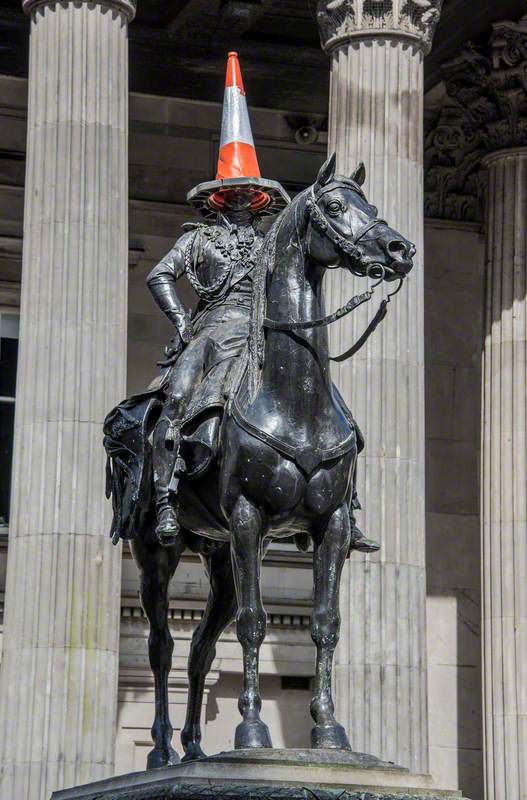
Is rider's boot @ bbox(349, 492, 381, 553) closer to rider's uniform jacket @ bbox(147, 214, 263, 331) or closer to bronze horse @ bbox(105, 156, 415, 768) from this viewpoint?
bronze horse @ bbox(105, 156, 415, 768)

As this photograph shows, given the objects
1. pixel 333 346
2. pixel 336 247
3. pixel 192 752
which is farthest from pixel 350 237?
pixel 333 346

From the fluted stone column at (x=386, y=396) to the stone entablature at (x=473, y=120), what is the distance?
236 inches

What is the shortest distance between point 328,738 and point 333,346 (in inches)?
506

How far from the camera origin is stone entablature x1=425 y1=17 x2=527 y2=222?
3406 centimetres

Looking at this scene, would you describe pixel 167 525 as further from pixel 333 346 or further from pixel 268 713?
pixel 268 713

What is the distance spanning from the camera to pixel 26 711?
25.1m

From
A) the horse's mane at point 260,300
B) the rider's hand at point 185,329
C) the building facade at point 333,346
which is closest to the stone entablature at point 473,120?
the building facade at point 333,346

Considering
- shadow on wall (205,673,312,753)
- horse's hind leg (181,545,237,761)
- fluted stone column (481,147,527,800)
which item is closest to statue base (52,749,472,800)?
horse's hind leg (181,545,237,761)

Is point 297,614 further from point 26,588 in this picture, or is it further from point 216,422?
point 216,422

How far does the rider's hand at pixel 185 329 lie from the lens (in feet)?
53.6

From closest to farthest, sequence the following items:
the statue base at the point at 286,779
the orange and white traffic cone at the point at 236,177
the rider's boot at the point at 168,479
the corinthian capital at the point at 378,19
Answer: the statue base at the point at 286,779 < the rider's boot at the point at 168,479 < the orange and white traffic cone at the point at 236,177 < the corinthian capital at the point at 378,19

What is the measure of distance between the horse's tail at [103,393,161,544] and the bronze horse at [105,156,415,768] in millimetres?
869

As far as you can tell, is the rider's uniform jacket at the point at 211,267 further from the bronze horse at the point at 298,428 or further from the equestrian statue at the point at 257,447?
the bronze horse at the point at 298,428

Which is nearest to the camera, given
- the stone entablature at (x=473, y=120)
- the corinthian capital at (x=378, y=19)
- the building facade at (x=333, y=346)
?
the building facade at (x=333, y=346)
